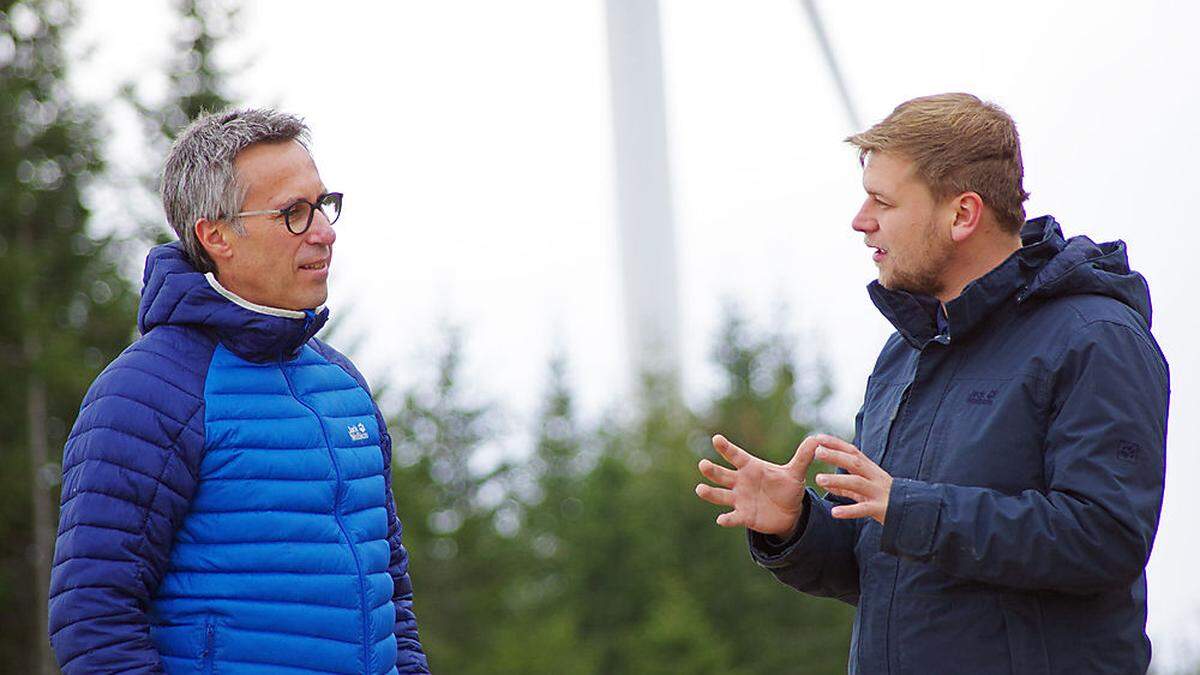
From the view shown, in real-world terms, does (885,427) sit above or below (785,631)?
above

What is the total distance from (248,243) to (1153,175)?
11.1m

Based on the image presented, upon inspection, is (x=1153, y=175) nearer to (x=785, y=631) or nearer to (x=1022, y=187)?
(x=785, y=631)

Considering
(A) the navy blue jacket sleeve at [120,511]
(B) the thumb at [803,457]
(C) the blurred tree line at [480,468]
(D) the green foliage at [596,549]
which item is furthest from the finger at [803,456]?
(D) the green foliage at [596,549]

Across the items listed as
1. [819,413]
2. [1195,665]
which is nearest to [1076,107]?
[1195,665]

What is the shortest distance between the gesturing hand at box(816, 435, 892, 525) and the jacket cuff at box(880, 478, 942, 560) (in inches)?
0.7

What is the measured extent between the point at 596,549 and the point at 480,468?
140cm

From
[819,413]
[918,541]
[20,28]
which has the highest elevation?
[20,28]

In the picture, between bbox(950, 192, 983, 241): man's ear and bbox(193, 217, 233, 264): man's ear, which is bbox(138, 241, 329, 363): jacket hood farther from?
bbox(950, 192, 983, 241): man's ear

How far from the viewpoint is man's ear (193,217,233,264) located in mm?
2635

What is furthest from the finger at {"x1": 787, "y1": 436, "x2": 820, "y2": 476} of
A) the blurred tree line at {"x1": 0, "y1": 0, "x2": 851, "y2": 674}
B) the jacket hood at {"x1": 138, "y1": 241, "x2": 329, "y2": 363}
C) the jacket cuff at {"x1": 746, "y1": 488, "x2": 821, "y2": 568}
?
the blurred tree line at {"x1": 0, "y1": 0, "x2": 851, "y2": 674}

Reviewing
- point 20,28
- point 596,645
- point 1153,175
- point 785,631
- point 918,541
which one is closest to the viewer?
point 918,541

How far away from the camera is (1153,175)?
1251 cm

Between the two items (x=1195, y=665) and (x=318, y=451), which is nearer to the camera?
(x=318, y=451)

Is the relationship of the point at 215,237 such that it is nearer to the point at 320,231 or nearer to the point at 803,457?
the point at 320,231
